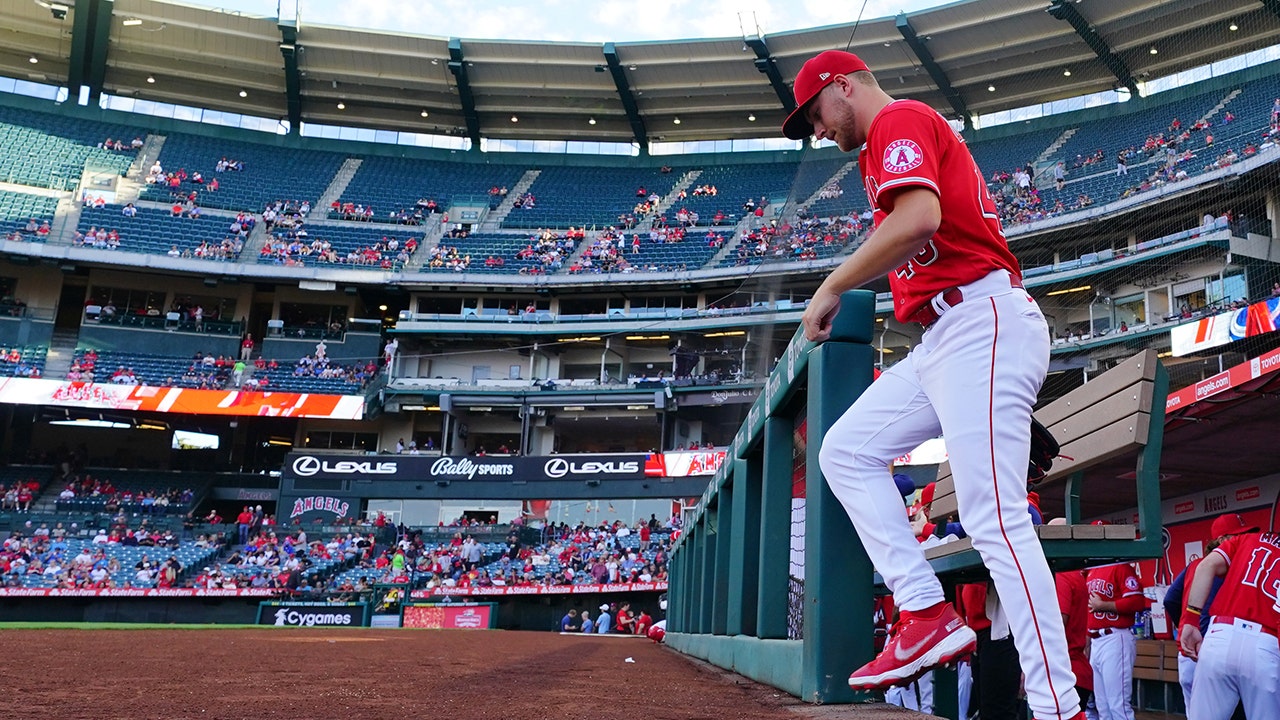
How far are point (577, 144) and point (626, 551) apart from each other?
21163 mm

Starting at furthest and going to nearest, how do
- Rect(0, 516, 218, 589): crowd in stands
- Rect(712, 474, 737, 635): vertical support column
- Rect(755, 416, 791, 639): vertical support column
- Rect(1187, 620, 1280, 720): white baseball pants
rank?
Rect(0, 516, 218, 589): crowd in stands
Rect(712, 474, 737, 635): vertical support column
Rect(755, 416, 791, 639): vertical support column
Rect(1187, 620, 1280, 720): white baseball pants

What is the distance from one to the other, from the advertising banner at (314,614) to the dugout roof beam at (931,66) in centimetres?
2360

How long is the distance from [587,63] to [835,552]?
34.4m

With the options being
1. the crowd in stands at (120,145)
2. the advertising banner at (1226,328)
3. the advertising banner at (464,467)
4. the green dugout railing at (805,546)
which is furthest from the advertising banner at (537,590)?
the crowd in stands at (120,145)

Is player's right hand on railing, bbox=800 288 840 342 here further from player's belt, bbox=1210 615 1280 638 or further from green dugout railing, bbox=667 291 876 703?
player's belt, bbox=1210 615 1280 638

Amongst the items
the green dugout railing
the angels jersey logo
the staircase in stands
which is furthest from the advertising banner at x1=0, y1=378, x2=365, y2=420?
the angels jersey logo

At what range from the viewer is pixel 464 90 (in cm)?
3725

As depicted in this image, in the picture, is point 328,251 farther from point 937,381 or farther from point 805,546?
point 937,381

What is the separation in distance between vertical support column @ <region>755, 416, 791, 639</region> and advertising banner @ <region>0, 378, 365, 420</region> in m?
28.9

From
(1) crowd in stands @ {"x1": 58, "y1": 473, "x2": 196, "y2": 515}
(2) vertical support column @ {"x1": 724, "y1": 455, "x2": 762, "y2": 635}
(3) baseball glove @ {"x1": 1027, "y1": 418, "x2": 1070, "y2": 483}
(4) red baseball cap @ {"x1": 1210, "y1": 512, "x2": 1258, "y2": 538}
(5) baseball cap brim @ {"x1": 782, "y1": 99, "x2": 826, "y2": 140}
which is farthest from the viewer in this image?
(1) crowd in stands @ {"x1": 58, "y1": 473, "x2": 196, "y2": 515}

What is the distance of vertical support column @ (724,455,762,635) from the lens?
5.04 meters

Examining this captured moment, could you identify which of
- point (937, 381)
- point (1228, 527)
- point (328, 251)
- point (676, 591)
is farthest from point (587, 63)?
point (937, 381)

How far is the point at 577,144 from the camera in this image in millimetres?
41125

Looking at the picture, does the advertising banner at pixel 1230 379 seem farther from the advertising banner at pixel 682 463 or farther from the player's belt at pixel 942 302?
the advertising banner at pixel 682 463
